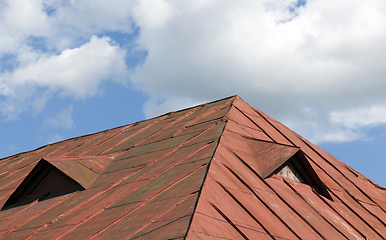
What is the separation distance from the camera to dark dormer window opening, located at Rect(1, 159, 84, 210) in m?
11.5

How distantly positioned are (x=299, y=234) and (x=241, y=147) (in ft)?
10.6

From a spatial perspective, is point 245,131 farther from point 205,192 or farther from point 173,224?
point 173,224

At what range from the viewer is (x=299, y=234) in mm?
8125

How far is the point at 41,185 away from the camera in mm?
12086

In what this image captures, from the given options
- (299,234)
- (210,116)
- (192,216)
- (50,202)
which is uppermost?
(210,116)

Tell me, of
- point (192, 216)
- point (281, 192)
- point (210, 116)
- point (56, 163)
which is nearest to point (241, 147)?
point (281, 192)

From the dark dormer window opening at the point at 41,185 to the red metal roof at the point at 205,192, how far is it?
289mm

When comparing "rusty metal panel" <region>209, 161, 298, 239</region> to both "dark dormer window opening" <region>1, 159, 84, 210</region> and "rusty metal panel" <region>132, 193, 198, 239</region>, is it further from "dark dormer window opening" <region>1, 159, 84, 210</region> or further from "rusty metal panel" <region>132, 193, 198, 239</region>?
"dark dormer window opening" <region>1, 159, 84, 210</region>

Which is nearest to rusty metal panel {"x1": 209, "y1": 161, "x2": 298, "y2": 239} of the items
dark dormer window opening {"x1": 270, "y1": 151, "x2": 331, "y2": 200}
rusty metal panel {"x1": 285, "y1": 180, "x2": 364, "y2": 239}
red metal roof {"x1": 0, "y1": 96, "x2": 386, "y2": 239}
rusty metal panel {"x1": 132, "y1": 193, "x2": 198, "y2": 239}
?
red metal roof {"x1": 0, "y1": 96, "x2": 386, "y2": 239}

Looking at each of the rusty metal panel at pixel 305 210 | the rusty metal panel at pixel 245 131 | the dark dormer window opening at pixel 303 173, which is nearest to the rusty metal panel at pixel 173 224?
the rusty metal panel at pixel 305 210

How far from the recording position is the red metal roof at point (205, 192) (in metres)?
7.40

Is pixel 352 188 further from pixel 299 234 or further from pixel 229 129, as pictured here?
pixel 299 234

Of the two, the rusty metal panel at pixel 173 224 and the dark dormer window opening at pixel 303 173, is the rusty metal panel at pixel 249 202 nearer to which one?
the rusty metal panel at pixel 173 224

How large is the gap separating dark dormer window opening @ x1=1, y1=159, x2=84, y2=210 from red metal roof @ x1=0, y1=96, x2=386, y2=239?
29 centimetres
